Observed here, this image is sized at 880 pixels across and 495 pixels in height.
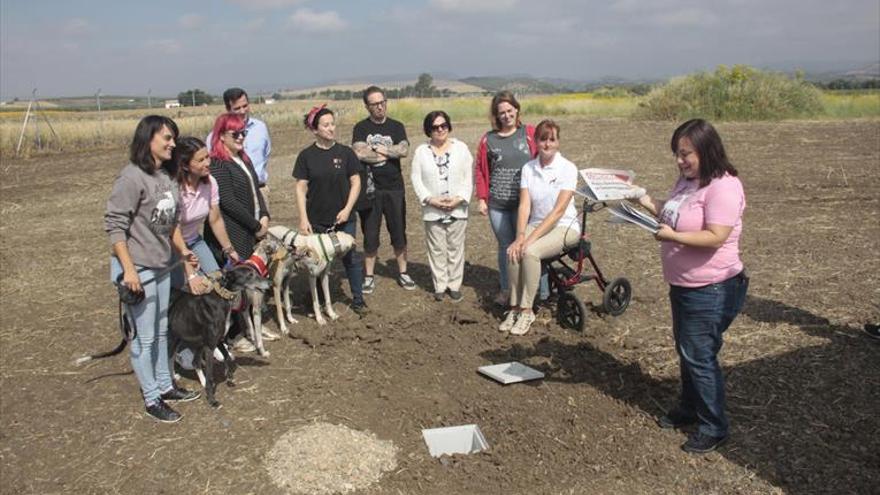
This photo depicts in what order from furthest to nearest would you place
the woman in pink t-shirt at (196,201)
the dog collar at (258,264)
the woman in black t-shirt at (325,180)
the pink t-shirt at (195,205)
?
1. the woman in black t-shirt at (325,180)
2. the dog collar at (258,264)
3. the pink t-shirt at (195,205)
4. the woman in pink t-shirt at (196,201)

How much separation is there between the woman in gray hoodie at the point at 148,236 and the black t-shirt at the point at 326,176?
5.42ft

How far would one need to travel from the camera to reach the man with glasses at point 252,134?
6160 mm

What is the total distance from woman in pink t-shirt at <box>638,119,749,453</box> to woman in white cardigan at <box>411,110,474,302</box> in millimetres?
2720

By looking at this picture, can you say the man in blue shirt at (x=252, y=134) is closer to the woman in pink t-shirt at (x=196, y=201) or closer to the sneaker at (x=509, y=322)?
the woman in pink t-shirt at (x=196, y=201)

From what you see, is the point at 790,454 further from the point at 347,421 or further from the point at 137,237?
the point at 137,237

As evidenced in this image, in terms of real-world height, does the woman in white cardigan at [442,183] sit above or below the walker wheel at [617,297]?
above

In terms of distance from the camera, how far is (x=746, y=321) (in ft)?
18.7

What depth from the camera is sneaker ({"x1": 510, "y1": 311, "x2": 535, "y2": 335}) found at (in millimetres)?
5723

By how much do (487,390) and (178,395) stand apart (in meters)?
2.27

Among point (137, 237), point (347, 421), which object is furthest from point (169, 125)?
point (347, 421)

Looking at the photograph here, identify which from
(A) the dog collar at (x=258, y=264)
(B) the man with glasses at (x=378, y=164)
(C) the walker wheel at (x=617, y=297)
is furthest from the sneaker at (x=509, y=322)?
(A) the dog collar at (x=258, y=264)

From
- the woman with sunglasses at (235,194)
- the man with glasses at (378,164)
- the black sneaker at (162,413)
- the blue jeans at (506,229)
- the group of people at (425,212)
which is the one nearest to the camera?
the group of people at (425,212)

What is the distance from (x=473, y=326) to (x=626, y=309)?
58.2 inches

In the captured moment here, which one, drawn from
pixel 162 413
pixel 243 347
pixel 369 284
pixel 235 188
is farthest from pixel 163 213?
pixel 369 284
